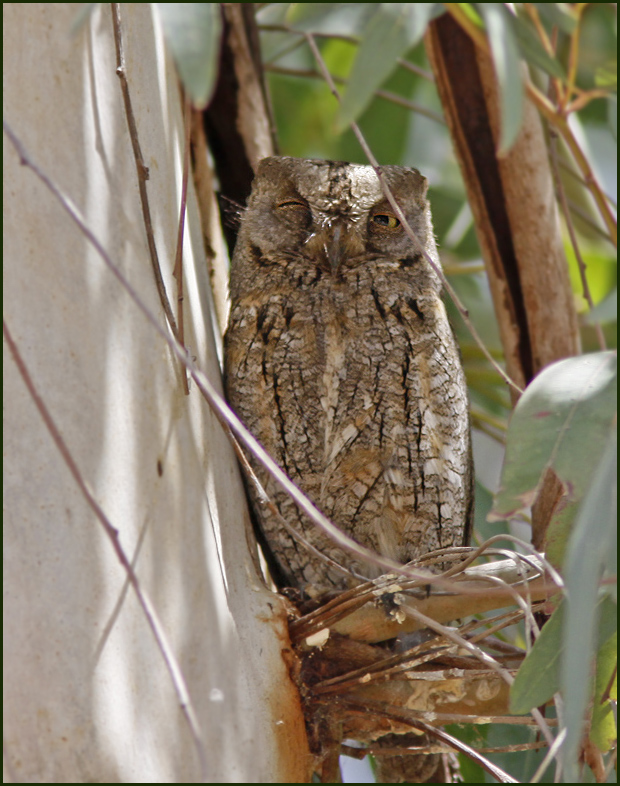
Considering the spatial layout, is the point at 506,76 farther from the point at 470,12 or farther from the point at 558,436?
the point at 470,12

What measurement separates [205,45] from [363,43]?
0.21 metres

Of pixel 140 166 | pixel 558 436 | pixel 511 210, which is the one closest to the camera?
pixel 558 436

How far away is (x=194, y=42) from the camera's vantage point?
35.2 inches

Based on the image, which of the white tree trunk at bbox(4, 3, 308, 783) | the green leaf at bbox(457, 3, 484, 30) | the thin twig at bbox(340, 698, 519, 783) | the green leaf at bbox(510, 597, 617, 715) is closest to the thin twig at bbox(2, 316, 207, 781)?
the white tree trunk at bbox(4, 3, 308, 783)

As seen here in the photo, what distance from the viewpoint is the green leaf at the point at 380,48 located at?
97cm

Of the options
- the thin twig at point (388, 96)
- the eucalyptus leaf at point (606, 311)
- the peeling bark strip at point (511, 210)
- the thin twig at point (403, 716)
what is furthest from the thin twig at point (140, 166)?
the thin twig at point (388, 96)

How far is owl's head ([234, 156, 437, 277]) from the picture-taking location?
2094 millimetres

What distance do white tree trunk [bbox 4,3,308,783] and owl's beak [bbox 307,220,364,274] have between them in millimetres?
568

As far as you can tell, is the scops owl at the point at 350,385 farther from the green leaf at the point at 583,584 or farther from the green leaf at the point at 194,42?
the green leaf at the point at 194,42

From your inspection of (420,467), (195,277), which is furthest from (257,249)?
(420,467)

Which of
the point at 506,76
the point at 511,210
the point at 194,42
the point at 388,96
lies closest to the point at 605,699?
the point at 506,76

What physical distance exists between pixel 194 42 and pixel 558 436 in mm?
627

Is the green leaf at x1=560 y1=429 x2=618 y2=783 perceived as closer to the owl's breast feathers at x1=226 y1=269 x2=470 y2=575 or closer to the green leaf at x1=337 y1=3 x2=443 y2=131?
the green leaf at x1=337 y1=3 x2=443 y2=131

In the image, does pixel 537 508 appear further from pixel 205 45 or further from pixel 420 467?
pixel 205 45
